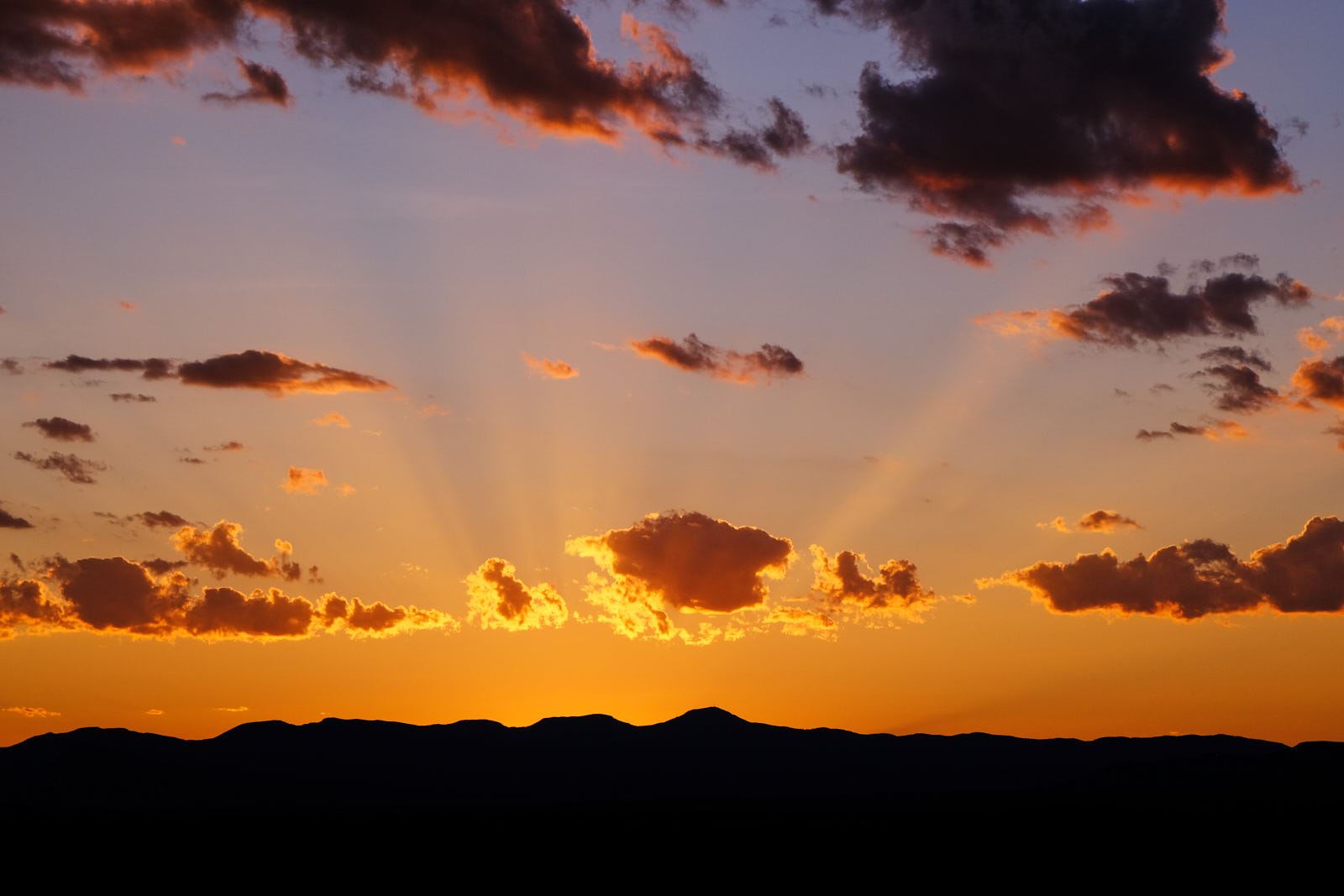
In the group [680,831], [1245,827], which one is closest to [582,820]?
[680,831]

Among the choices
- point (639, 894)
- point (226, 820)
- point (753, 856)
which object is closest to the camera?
point (639, 894)

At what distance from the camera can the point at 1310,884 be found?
231 feet

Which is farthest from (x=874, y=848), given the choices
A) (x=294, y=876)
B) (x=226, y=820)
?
(x=226, y=820)

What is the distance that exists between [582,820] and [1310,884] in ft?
279

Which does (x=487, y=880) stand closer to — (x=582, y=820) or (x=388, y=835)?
(x=388, y=835)

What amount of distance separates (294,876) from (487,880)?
1156cm

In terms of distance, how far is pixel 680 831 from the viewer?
4552 inches

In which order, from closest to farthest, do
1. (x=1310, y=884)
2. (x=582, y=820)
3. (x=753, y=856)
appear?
(x=1310, y=884), (x=753, y=856), (x=582, y=820)

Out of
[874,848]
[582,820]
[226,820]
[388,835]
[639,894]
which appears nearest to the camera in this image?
[639,894]

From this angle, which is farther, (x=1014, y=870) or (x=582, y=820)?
(x=582, y=820)

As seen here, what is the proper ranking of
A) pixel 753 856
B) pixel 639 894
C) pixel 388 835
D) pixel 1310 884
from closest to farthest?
pixel 639 894 → pixel 1310 884 → pixel 753 856 → pixel 388 835

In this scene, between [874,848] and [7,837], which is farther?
[7,837]

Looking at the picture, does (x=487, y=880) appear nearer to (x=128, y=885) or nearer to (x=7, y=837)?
(x=128, y=885)

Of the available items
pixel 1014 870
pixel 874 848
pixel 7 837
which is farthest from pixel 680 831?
pixel 7 837
